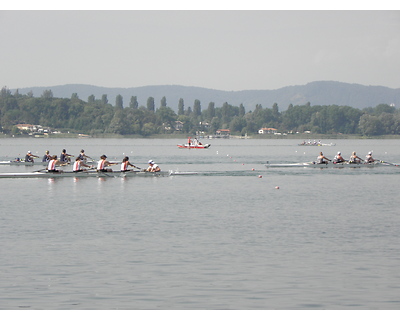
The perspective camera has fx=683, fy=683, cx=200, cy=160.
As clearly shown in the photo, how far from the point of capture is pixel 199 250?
19812 millimetres

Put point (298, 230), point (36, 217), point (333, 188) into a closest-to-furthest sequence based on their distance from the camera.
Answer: point (298, 230) → point (36, 217) → point (333, 188)

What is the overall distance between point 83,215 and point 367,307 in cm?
1627

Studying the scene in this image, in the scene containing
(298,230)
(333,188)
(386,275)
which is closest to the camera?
(386,275)

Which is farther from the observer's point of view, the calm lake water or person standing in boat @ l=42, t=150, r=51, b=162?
person standing in boat @ l=42, t=150, r=51, b=162

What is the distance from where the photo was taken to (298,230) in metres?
23.6

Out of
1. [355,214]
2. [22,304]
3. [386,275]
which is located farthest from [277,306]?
[355,214]

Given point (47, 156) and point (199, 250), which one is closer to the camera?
point (199, 250)

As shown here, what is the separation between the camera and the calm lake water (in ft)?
48.4

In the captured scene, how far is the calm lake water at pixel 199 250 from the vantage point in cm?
1475

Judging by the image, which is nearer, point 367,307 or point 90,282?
point 367,307

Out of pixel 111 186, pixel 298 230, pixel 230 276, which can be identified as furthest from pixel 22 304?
pixel 111 186

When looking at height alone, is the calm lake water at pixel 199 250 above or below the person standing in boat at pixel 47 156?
below

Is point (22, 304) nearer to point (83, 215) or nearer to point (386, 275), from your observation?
point (386, 275)

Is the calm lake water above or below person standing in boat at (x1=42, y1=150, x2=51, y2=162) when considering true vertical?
below
